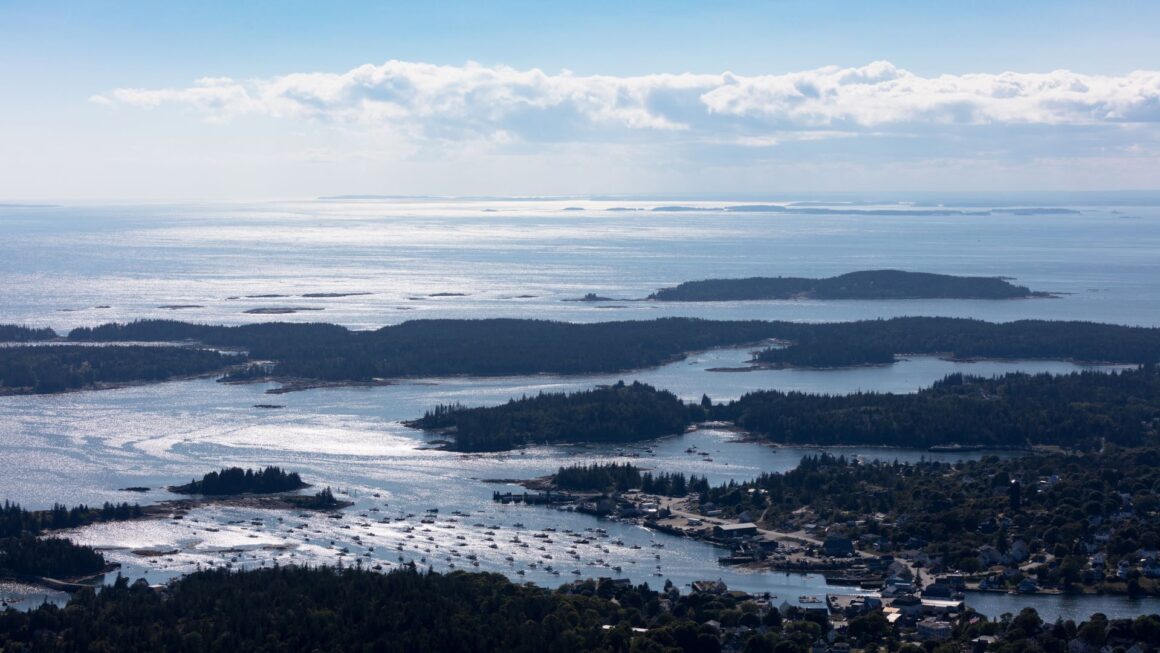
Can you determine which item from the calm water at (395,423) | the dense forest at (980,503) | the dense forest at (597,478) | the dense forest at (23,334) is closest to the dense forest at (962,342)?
the calm water at (395,423)

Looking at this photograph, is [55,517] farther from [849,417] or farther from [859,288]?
[859,288]

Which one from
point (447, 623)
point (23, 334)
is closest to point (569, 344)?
point (23, 334)

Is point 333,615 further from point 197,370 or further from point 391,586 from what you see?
point 197,370

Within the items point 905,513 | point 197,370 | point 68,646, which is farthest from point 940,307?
point 68,646

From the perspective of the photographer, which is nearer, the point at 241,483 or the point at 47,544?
the point at 47,544

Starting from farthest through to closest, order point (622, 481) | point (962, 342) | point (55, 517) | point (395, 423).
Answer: point (962, 342)
point (395, 423)
point (622, 481)
point (55, 517)
